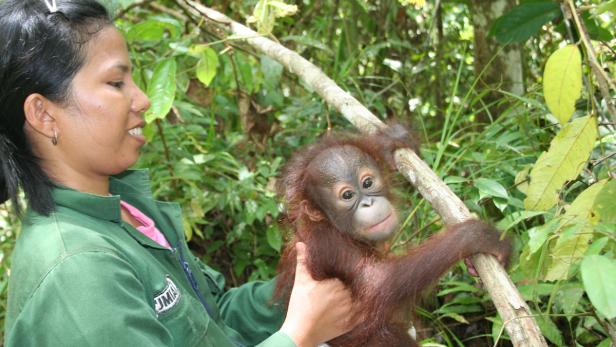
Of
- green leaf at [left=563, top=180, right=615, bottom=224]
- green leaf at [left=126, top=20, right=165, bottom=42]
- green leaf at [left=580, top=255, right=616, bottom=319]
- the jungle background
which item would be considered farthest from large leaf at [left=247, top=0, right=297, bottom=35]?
green leaf at [left=580, top=255, right=616, bottom=319]

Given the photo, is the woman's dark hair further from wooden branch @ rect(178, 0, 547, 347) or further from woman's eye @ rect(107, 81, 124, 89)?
wooden branch @ rect(178, 0, 547, 347)

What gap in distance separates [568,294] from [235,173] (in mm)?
1735

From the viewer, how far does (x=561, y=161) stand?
4.99ft

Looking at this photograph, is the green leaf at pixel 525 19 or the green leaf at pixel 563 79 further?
the green leaf at pixel 525 19

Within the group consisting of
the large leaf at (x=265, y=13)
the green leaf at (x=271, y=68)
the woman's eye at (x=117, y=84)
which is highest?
the woman's eye at (x=117, y=84)

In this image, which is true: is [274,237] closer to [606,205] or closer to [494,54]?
[494,54]

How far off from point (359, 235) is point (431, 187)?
0.44 m

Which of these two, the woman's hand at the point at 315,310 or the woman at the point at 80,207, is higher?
the woman at the point at 80,207

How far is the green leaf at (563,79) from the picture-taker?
4.64 feet

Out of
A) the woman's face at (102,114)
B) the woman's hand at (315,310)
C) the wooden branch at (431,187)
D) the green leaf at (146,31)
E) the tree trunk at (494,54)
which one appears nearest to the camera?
the wooden branch at (431,187)

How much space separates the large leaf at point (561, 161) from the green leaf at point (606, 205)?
0.41 ft

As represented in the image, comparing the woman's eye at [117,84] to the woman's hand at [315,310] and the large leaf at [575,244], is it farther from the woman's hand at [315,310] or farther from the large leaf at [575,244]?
the large leaf at [575,244]

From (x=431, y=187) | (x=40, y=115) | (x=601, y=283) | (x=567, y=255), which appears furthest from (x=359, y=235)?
(x=601, y=283)

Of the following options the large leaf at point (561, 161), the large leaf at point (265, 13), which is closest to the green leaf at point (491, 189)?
the large leaf at point (561, 161)
